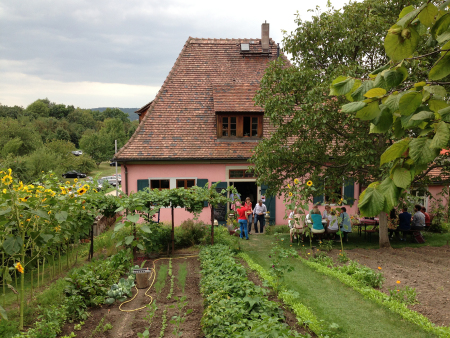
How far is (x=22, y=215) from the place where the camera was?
5.82 m

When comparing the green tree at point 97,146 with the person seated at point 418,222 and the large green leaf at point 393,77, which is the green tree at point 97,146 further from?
the large green leaf at point 393,77

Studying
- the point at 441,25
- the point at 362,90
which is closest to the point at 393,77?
the point at 362,90

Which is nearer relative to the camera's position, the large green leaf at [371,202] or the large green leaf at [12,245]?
the large green leaf at [371,202]

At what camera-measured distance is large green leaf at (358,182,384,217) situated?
167 centimetres

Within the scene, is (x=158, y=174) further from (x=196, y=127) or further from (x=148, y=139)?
(x=196, y=127)

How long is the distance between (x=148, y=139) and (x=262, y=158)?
633cm

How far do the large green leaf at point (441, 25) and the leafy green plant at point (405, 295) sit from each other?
5.99m

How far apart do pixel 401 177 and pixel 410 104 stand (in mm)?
402

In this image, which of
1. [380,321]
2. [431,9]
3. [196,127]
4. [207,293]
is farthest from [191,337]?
[196,127]

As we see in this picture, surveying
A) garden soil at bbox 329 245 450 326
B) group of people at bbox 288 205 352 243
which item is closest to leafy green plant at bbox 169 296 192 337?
garden soil at bbox 329 245 450 326

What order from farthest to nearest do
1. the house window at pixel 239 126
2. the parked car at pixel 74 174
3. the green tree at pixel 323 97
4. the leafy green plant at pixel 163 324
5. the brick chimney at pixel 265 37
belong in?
1. the parked car at pixel 74 174
2. the brick chimney at pixel 265 37
3. the house window at pixel 239 126
4. the green tree at pixel 323 97
5. the leafy green plant at pixel 163 324

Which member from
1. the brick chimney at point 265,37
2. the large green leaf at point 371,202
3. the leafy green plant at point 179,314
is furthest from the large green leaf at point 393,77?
the brick chimney at point 265,37

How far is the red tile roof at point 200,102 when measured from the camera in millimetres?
15820

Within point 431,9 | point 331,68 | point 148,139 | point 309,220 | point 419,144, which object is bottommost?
point 309,220
